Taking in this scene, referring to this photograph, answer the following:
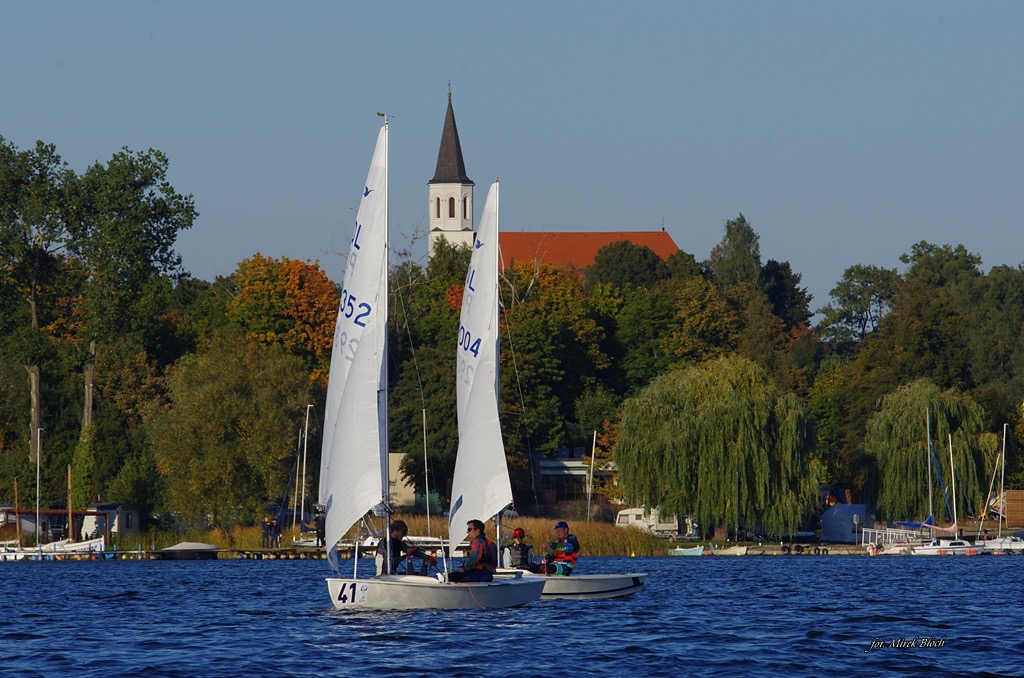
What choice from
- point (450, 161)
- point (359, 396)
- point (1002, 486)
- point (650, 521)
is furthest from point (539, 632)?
point (450, 161)

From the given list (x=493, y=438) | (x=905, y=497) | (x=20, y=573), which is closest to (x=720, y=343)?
(x=905, y=497)

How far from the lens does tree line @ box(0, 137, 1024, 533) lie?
231ft

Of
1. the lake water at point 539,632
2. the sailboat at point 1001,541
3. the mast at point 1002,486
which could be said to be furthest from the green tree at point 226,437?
the mast at point 1002,486

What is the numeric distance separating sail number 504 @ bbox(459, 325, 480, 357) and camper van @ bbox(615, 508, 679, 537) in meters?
35.5

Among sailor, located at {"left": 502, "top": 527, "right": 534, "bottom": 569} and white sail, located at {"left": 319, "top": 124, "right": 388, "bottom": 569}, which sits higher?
white sail, located at {"left": 319, "top": 124, "right": 388, "bottom": 569}

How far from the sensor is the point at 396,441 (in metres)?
89.2

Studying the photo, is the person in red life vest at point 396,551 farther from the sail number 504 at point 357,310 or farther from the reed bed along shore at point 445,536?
the reed bed along shore at point 445,536

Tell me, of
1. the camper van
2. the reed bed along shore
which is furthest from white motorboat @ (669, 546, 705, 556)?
the camper van

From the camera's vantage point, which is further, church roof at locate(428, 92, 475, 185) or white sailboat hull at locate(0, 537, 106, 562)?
church roof at locate(428, 92, 475, 185)

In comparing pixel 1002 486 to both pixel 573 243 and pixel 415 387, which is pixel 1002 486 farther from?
pixel 573 243

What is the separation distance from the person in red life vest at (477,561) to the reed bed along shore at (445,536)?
107 ft

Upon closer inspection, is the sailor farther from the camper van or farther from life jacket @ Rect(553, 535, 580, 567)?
the camper van

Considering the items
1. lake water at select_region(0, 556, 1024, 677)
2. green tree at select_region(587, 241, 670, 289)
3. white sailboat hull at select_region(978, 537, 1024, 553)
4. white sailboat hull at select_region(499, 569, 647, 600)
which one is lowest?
lake water at select_region(0, 556, 1024, 677)

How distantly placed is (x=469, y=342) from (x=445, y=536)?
43.6 m
